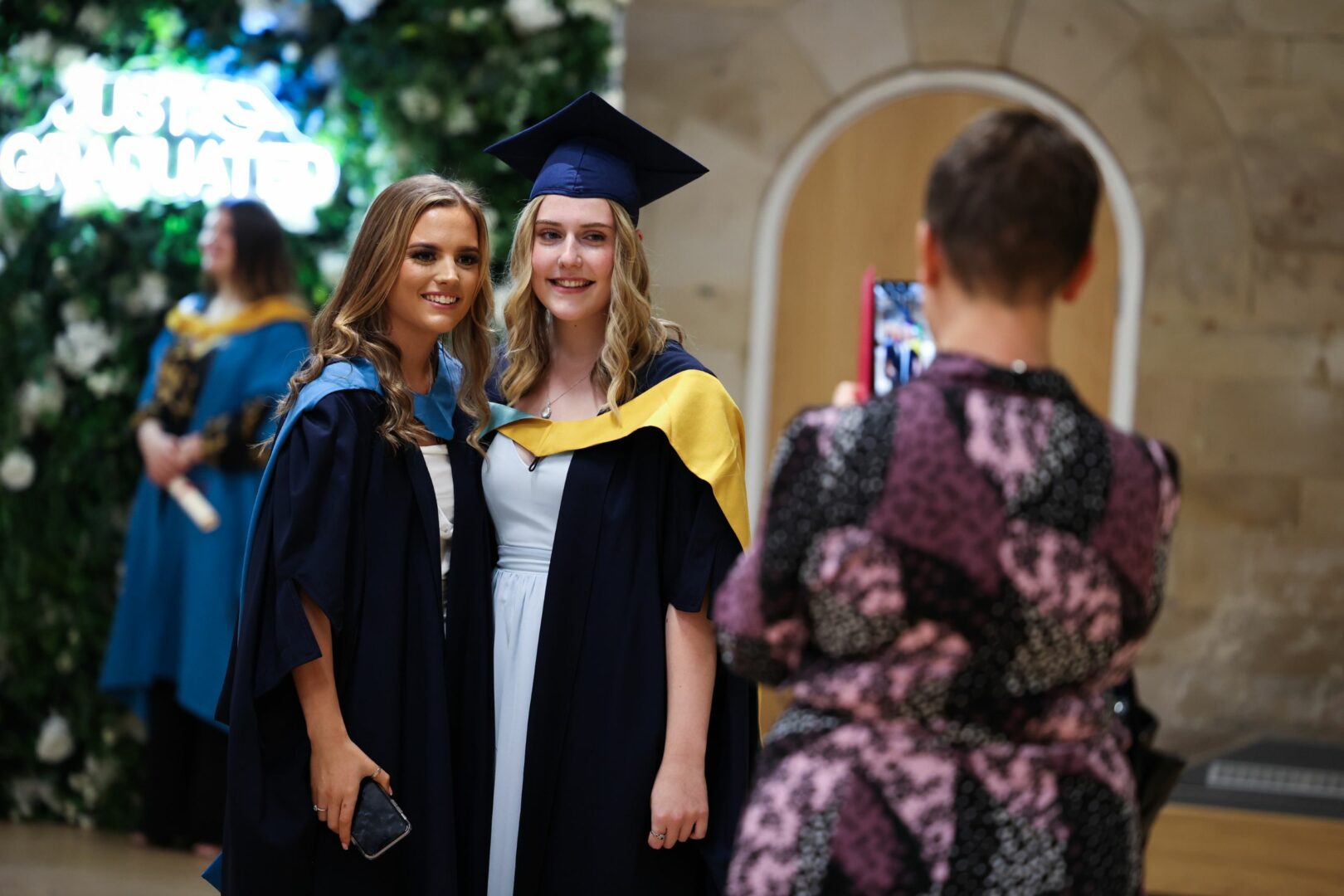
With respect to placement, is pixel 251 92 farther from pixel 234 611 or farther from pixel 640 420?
pixel 640 420

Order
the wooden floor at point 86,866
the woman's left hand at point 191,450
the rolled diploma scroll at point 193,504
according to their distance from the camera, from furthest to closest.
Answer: the woman's left hand at point 191,450, the rolled diploma scroll at point 193,504, the wooden floor at point 86,866

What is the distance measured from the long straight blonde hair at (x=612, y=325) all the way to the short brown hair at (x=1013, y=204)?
3.30 ft

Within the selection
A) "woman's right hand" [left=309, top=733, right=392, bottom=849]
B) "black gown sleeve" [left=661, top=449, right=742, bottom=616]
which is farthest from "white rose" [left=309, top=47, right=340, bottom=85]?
"woman's right hand" [left=309, top=733, right=392, bottom=849]

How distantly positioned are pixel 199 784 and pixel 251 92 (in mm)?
2225

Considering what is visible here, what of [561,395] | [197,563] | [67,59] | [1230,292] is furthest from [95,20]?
[1230,292]

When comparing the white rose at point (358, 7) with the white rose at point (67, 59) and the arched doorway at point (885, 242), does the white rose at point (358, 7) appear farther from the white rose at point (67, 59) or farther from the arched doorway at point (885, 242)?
the arched doorway at point (885, 242)

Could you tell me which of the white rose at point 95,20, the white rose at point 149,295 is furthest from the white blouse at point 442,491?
the white rose at point 95,20

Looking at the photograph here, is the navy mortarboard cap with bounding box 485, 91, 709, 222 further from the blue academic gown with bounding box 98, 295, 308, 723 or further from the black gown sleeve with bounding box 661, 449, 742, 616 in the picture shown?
the blue academic gown with bounding box 98, 295, 308, 723

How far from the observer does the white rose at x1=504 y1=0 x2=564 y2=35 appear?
4328 millimetres

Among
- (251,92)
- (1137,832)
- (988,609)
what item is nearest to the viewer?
(988,609)

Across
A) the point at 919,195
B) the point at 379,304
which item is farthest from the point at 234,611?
the point at 919,195

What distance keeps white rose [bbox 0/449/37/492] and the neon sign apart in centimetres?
84

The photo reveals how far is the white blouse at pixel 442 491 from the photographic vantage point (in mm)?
2416

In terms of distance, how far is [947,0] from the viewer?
4.85m
